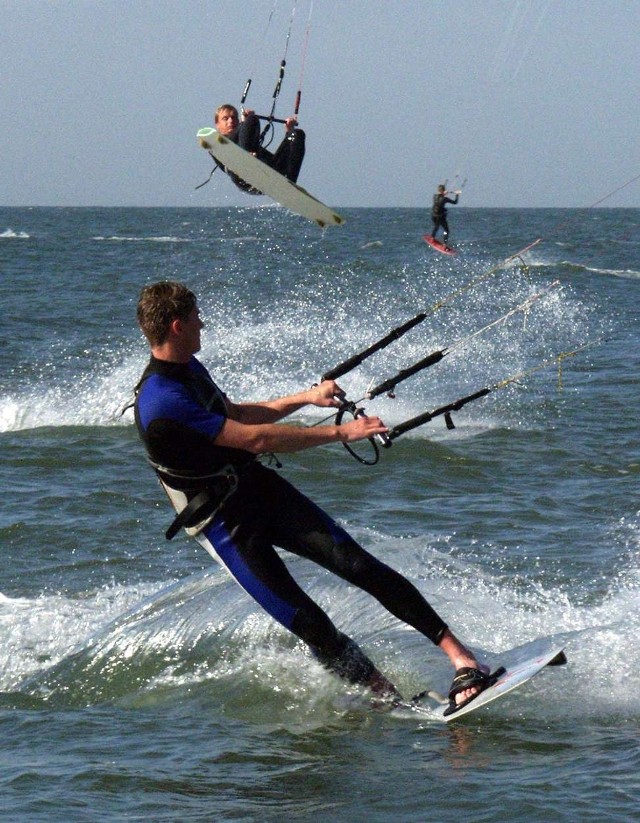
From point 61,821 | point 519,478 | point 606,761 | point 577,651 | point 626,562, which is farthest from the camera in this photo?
point 519,478

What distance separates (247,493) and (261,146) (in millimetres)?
5994

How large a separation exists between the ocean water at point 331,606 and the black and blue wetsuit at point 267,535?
0.38 m

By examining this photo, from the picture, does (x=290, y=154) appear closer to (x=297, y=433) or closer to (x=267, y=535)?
(x=267, y=535)

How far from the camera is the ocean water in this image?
14.6 ft

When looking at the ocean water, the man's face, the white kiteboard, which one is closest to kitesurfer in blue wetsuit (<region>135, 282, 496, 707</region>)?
the ocean water

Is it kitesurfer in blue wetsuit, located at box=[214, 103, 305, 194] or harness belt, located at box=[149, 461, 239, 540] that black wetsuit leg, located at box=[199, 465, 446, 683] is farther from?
kitesurfer in blue wetsuit, located at box=[214, 103, 305, 194]

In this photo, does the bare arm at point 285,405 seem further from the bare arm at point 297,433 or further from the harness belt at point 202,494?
the harness belt at point 202,494

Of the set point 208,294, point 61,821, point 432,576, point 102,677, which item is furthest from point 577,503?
point 208,294

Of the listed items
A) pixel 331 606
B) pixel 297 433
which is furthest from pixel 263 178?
pixel 297 433

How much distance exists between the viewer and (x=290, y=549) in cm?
494

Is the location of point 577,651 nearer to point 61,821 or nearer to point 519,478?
point 61,821

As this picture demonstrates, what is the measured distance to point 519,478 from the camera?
10.0 metres

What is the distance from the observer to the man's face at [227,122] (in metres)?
10.4

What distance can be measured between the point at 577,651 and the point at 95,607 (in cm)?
255
